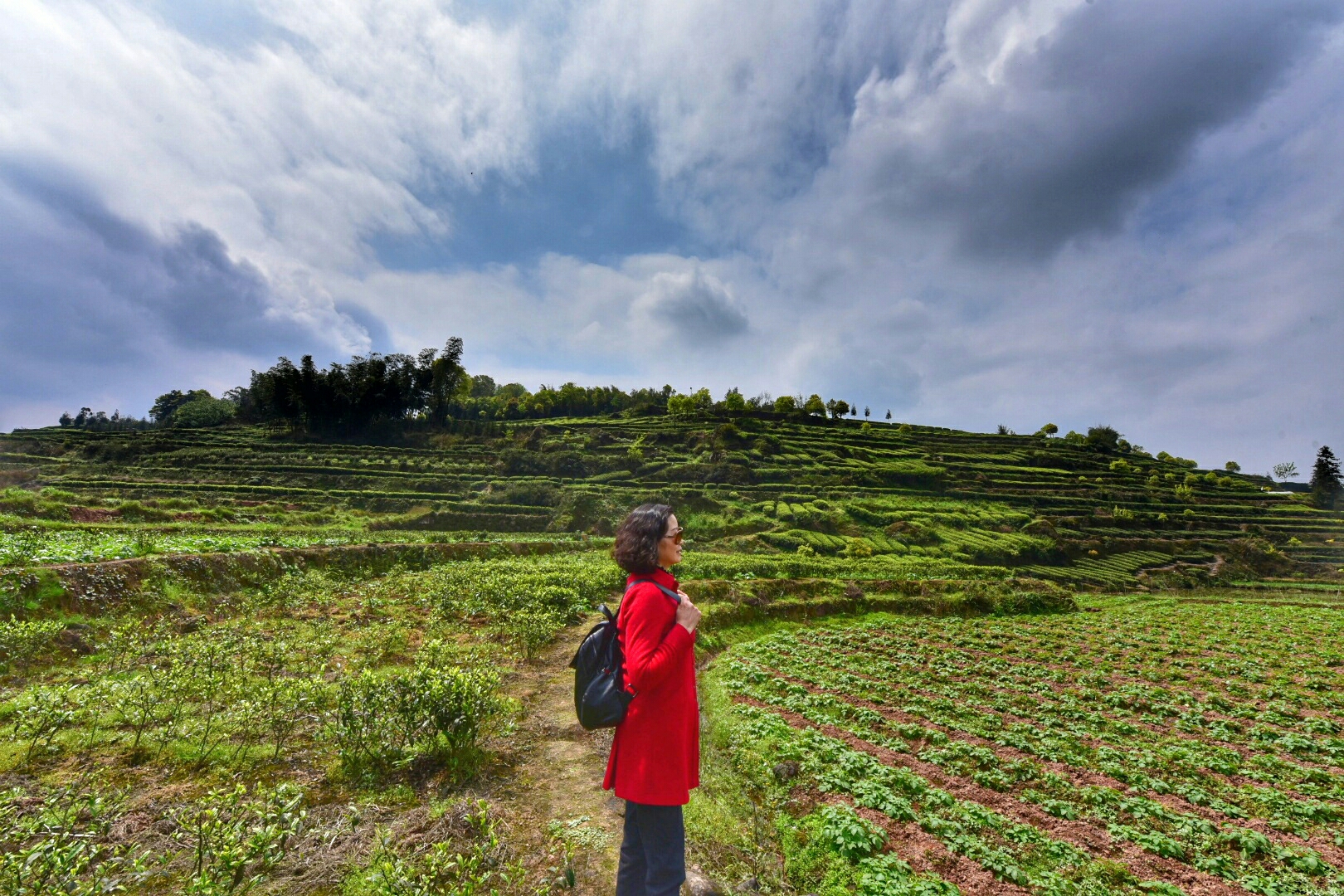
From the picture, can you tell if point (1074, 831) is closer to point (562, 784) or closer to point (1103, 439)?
point (562, 784)

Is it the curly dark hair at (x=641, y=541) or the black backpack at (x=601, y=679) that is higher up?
the curly dark hair at (x=641, y=541)

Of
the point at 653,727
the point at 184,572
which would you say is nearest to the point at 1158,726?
the point at 653,727

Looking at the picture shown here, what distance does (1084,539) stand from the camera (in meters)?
46.2

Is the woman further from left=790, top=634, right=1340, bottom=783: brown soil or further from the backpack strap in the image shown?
left=790, top=634, right=1340, bottom=783: brown soil

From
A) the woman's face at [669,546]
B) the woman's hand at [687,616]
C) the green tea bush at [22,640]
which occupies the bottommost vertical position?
the green tea bush at [22,640]

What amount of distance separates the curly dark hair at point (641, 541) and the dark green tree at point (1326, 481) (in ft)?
322

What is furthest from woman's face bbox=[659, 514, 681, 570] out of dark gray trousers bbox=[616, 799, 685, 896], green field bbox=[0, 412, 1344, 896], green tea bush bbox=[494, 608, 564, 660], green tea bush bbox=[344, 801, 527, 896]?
green tea bush bbox=[494, 608, 564, 660]

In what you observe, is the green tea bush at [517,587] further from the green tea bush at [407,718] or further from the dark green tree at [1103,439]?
the dark green tree at [1103,439]

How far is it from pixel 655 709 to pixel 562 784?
392 centimetres

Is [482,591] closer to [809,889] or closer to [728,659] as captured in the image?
[728,659]

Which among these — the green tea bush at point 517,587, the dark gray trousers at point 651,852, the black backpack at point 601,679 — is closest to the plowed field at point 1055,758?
the dark gray trousers at point 651,852

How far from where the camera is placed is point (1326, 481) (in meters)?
63.1

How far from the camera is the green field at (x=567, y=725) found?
14.3ft

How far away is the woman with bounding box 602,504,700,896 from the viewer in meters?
3.08
